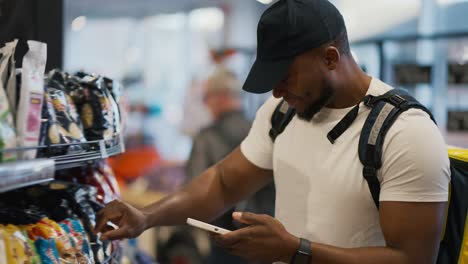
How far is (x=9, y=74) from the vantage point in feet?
4.72

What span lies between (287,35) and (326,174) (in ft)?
1.41

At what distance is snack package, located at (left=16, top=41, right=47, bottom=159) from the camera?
1.34 m

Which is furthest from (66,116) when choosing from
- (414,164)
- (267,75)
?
(414,164)

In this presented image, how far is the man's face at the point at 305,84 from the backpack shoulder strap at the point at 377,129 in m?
0.15

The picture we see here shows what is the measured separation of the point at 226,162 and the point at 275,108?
0.87ft

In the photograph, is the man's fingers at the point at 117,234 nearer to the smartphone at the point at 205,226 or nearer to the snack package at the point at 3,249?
the smartphone at the point at 205,226

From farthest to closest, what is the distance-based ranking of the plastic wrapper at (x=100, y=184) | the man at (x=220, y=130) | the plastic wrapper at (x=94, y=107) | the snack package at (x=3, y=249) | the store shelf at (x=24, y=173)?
the man at (x=220, y=130)
the plastic wrapper at (x=100, y=184)
the plastic wrapper at (x=94, y=107)
the snack package at (x=3, y=249)
the store shelf at (x=24, y=173)

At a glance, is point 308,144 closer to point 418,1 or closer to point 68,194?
point 68,194

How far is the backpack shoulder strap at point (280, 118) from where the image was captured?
2.08 meters

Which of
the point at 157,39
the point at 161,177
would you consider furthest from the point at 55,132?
the point at 157,39

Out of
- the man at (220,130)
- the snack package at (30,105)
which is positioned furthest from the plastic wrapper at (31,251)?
the man at (220,130)

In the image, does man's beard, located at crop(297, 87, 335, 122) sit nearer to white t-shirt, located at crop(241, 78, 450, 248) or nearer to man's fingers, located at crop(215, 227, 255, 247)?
white t-shirt, located at crop(241, 78, 450, 248)

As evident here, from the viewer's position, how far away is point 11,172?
46.2 inches

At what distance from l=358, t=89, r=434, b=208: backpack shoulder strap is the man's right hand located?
2.31ft
